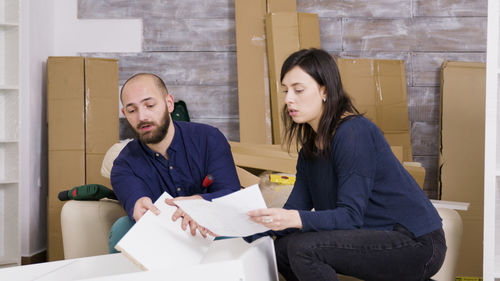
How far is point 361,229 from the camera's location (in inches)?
54.5

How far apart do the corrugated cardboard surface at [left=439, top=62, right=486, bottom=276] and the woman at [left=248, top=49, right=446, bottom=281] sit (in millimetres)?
1456

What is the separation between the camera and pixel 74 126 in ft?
9.43

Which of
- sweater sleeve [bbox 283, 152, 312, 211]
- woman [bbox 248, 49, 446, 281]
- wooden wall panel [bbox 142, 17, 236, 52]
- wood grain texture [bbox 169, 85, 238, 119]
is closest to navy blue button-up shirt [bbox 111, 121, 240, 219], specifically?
sweater sleeve [bbox 283, 152, 312, 211]

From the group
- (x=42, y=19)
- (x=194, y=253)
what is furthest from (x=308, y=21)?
(x=194, y=253)

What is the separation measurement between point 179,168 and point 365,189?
771 millimetres

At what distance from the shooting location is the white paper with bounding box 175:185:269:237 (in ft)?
3.95

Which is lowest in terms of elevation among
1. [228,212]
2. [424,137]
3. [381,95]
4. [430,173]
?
[430,173]

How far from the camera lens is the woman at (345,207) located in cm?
132

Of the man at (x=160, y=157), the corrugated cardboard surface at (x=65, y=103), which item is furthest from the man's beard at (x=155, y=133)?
the corrugated cardboard surface at (x=65, y=103)

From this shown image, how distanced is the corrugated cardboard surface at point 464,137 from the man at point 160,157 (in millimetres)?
1439

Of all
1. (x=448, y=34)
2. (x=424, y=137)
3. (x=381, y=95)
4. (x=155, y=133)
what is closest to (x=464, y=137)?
(x=424, y=137)

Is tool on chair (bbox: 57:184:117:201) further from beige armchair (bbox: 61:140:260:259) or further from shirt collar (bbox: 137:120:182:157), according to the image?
shirt collar (bbox: 137:120:182:157)

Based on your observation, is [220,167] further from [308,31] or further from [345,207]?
[308,31]

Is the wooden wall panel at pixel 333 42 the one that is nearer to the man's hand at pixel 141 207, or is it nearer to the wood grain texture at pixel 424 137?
the wood grain texture at pixel 424 137
